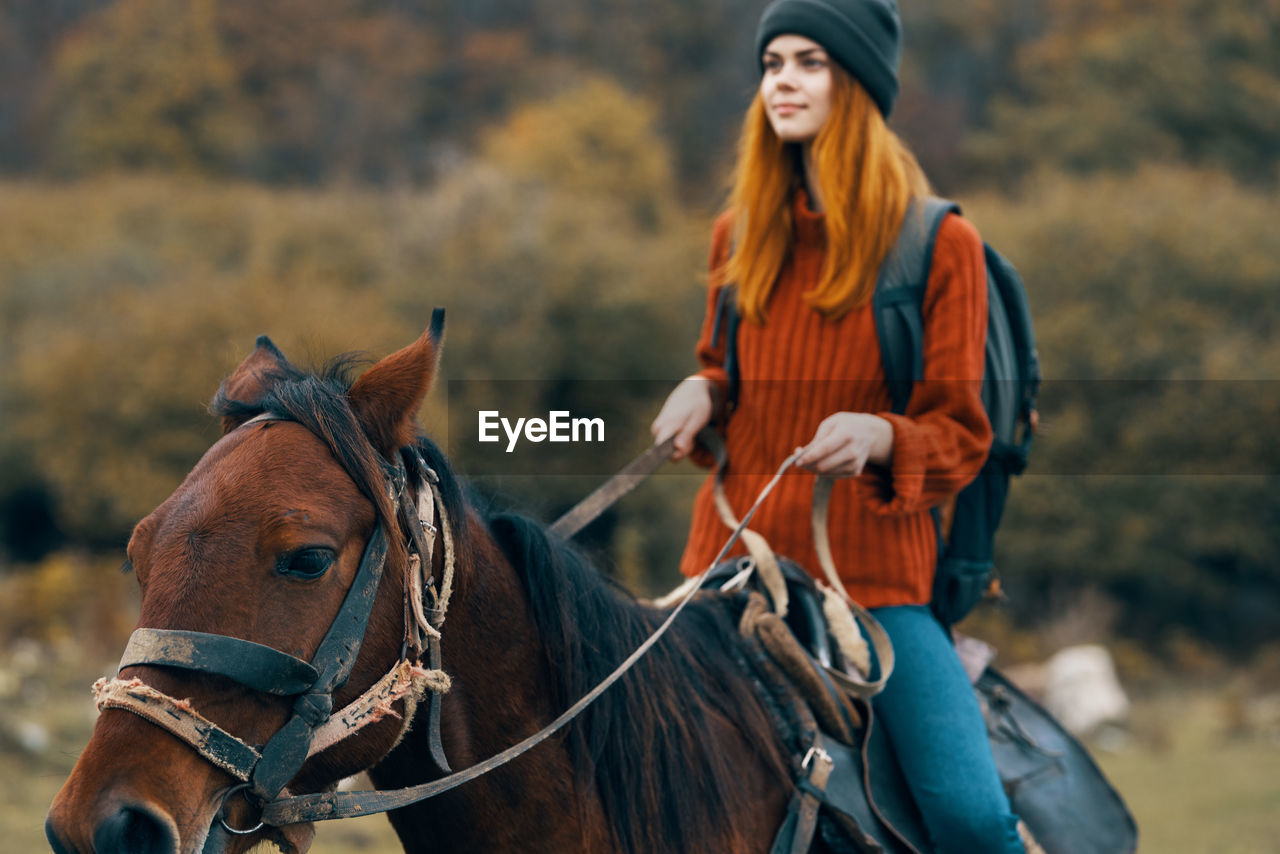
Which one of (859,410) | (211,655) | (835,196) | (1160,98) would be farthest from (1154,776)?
(1160,98)

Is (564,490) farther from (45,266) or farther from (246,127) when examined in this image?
(246,127)

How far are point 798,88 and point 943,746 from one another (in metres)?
1.57

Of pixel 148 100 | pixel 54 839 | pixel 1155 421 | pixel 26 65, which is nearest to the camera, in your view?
pixel 54 839

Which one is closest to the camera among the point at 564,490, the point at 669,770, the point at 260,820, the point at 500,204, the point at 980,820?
the point at 260,820

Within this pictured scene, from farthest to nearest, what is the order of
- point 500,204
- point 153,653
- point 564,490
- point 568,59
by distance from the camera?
point 568,59 → point 500,204 → point 564,490 → point 153,653

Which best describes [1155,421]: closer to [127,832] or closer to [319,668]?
[319,668]

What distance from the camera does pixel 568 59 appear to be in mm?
48500

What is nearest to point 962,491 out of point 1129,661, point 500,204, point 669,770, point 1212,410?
point 669,770

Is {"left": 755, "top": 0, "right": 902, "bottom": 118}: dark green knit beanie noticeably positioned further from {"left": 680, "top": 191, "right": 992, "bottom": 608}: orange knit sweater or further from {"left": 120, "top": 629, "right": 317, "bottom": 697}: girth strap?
{"left": 120, "top": 629, "right": 317, "bottom": 697}: girth strap

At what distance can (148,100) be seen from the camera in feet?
141

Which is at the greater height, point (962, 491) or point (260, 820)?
point (962, 491)

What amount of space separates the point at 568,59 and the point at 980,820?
48.4m

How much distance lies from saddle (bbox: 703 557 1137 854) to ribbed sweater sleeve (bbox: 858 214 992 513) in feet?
1.08

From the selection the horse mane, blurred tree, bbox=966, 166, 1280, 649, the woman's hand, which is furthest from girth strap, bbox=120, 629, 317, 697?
blurred tree, bbox=966, 166, 1280, 649
